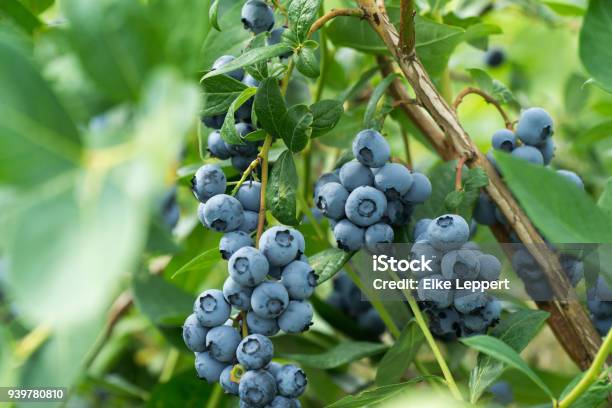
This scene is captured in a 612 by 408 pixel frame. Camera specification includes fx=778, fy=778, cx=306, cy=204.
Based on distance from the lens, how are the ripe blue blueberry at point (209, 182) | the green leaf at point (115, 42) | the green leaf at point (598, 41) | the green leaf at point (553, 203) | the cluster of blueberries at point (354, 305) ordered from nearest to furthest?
the green leaf at point (115, 42) < the green leaf at point (553, 203) < the green leaf at point (598, 41) < the ripe blue blueberry at point (209, 182) < the cluster of blueberries at point (354, 305)

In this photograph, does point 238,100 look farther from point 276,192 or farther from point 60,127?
point 60,127

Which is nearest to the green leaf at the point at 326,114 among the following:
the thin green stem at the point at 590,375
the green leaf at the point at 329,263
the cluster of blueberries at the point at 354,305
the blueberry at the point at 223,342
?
the green leaf at the point at 329,263

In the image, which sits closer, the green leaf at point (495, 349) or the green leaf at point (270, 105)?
the green leaf at point (495, 349)

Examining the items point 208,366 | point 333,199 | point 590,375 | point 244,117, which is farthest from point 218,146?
point 590,375

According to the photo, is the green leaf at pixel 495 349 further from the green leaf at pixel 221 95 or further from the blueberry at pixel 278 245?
the green leaf at pixel 221 95

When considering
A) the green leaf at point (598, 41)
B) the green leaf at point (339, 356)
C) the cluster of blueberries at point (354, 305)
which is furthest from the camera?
the cluster of blueberries at point (354, 305)

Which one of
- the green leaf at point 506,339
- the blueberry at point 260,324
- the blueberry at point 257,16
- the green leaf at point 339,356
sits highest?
the blueberry at point 257,16

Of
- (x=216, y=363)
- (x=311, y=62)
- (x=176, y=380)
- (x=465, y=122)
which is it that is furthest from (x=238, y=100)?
(x=465, y=122)
